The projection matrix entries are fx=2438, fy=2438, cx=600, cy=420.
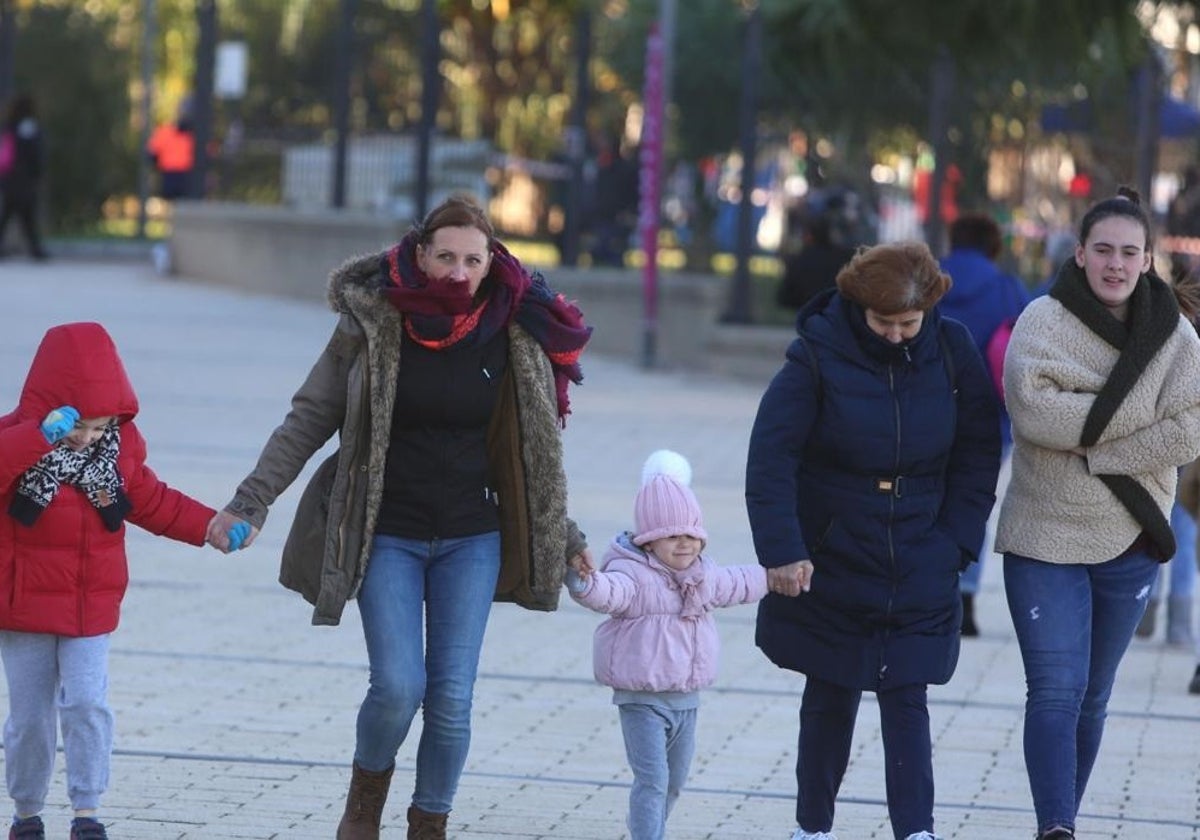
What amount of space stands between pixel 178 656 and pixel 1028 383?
143 inches

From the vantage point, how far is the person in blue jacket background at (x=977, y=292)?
360 inches

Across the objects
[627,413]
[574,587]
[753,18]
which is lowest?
[627,413]

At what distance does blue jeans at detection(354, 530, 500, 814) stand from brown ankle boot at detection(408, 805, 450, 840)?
0.05ft

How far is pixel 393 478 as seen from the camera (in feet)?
18.0

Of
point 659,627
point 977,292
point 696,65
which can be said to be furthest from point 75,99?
point 659,627

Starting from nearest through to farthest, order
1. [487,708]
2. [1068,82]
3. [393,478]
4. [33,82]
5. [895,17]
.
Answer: [393,478]
[487,708]
[895,17]
[1068,82]
[33,82]

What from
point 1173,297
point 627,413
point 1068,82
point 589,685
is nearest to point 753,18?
point 1068,82

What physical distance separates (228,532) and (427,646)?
524mm

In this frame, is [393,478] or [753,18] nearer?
[393,478]

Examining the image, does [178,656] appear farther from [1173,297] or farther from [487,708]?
[1173,297]

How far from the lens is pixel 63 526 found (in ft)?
17.6

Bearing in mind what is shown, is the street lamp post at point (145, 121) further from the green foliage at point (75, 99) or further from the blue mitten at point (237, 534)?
the blue mitten at point (237, 534)

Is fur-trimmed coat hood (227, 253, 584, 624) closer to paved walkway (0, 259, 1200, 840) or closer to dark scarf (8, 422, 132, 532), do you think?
dark scarf (8, 422, 132, 532)

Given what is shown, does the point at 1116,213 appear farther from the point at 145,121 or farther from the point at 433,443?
the point at 145,121
